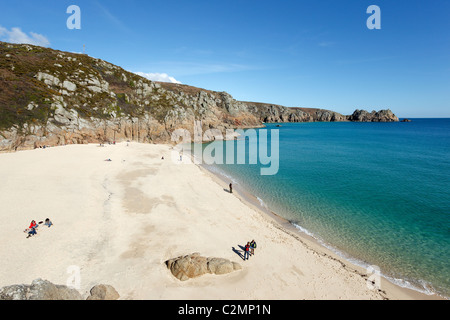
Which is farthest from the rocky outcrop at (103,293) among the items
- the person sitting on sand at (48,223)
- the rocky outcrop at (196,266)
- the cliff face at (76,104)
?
the cliff face at (76,104)

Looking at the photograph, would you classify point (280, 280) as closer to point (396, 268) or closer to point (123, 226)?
point (396, 268)

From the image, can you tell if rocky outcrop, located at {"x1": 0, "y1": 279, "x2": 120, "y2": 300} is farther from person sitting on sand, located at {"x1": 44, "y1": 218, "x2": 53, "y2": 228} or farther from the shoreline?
the shoreline

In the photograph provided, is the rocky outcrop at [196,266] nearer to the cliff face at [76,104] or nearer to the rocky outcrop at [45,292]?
the rocky outcrop at [45,292]

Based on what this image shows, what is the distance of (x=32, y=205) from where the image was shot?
17.8 meters

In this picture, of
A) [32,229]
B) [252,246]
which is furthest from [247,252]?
[32,229]

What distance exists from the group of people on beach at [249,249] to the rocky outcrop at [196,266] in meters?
1.42

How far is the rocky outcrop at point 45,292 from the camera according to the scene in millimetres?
6802

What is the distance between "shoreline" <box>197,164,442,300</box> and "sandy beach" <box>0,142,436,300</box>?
120mm

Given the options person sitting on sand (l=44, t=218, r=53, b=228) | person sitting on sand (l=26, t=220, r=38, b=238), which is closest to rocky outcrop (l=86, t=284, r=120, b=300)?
person sitting on sand (l=26, t=220, r=38, b=238)

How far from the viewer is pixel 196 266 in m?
12.2

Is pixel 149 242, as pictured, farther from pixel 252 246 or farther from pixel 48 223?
pixel 48 223

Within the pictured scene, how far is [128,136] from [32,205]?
1676 inches

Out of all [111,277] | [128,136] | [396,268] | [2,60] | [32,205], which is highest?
[2,60]
